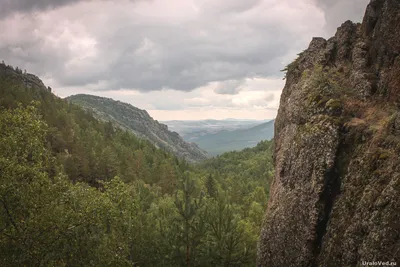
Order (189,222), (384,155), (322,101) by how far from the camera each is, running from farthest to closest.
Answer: (189,222) → (322,101) → (384,155)

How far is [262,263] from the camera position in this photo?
54.7ft

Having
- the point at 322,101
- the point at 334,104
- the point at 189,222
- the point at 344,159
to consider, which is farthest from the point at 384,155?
the point at 189,222

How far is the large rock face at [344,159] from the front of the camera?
1133cm

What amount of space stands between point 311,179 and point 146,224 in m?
20.1

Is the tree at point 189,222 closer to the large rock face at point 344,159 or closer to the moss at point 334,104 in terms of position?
the large rock face at point 344,159

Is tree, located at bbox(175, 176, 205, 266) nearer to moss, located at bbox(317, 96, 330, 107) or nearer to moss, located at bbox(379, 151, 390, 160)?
moss, located at bbox(317, 96, 330, 107)

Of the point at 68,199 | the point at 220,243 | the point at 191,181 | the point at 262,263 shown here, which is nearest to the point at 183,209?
the point at 191,181

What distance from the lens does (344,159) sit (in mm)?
14477

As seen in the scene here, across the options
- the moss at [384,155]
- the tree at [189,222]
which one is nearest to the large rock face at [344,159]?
the moss at [384,155]

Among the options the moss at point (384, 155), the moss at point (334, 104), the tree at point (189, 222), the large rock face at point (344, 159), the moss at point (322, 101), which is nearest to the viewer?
the large rock face at point (344, 159)

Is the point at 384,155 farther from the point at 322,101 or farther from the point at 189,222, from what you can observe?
the point at 189,222

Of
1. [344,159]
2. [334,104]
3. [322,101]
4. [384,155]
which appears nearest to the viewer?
[384,155]

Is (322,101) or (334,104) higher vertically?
(322,101)

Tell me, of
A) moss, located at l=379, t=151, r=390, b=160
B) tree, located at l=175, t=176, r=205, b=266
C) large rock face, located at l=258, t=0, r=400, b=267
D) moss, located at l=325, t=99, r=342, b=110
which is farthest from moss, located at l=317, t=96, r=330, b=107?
tree, located at l=175, t=176, r=205, b=266
